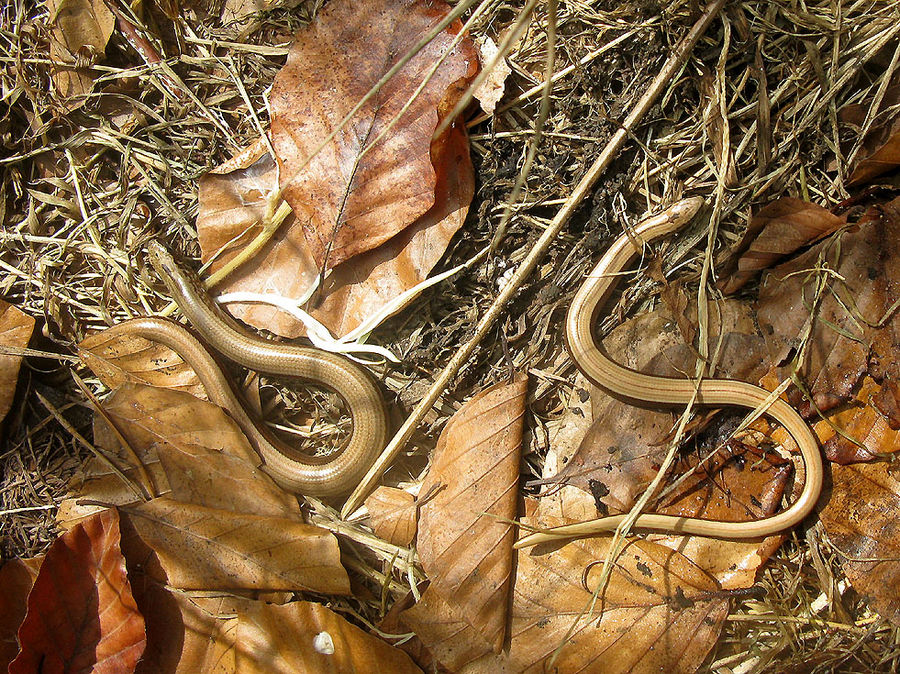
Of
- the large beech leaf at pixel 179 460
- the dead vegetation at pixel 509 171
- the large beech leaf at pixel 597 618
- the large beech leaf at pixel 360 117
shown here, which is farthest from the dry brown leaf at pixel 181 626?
the large beech leaf at pixel 360 117

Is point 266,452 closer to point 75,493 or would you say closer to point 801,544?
point 75,493

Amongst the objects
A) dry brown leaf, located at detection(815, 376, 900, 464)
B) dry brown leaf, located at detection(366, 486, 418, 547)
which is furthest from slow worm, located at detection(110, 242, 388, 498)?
dry brown leaf, located at detection(815, 376, 900, 464)

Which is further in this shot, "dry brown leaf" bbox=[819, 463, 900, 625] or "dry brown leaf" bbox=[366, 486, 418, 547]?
"dry brown leaf" bbox=[366, 486, 418, 547]

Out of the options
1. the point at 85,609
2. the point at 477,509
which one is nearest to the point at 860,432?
the point at 477,509

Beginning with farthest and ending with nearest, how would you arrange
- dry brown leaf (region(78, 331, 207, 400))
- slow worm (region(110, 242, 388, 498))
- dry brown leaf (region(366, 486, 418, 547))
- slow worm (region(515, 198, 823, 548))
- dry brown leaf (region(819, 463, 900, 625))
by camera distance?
dry brown leaf (region(78, 331, 207, 400)) → slow worm (region(110, 242, 388, 498)) → dry brown leaf (region(366, 486, 418, 547)) → slow worm (region(515, 198, 823, 548)) → dry brown leaf (region(819, 463, 900, 625))

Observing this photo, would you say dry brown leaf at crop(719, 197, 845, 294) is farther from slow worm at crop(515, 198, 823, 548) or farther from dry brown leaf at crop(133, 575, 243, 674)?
dry brown leaf at crop(133, 575, 243, 674)

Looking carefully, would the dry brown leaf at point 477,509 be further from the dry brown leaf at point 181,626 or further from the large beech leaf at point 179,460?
the dry brown leaf at point 181,626
